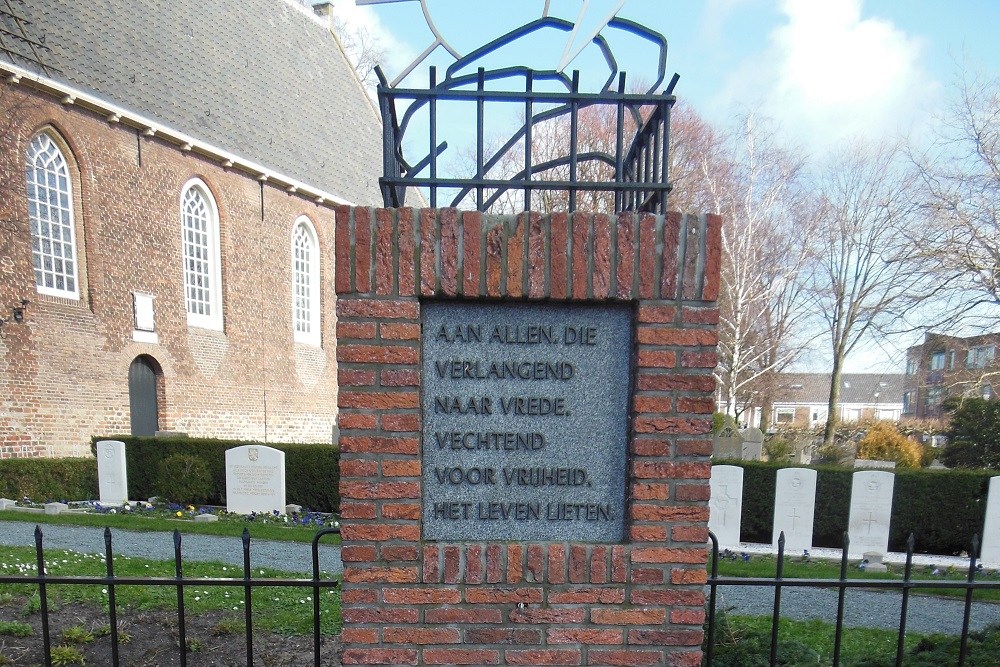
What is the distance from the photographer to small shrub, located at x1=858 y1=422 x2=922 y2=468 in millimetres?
12812

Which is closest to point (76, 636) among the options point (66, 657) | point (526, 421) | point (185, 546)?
point (66, 657)

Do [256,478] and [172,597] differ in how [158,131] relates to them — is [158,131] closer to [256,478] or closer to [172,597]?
[256,478]

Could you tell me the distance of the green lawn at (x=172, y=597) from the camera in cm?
425

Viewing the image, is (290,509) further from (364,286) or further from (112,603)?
(364,286)

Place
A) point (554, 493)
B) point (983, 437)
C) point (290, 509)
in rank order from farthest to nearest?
point (983, 437)
point (290, 509)
point (554, 493)

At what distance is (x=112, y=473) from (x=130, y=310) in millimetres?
4452

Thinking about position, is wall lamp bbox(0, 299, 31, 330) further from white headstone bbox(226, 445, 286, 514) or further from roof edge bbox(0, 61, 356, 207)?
white headstone bbox(226, 445, 286, 514)

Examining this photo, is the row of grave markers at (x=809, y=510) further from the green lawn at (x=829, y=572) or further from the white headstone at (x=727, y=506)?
the green lawn at (x=829, y=572)

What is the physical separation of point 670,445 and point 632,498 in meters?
0.25

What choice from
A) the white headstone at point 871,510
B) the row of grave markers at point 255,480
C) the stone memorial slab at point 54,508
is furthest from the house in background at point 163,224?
the white headstone at point 871,510

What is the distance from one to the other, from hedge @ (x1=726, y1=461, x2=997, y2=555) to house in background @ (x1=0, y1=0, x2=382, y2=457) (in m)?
12.9

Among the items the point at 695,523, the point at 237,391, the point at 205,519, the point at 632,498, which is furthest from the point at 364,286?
the point at 237,391

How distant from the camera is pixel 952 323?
15086 millimetres

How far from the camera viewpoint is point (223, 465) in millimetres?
10172
